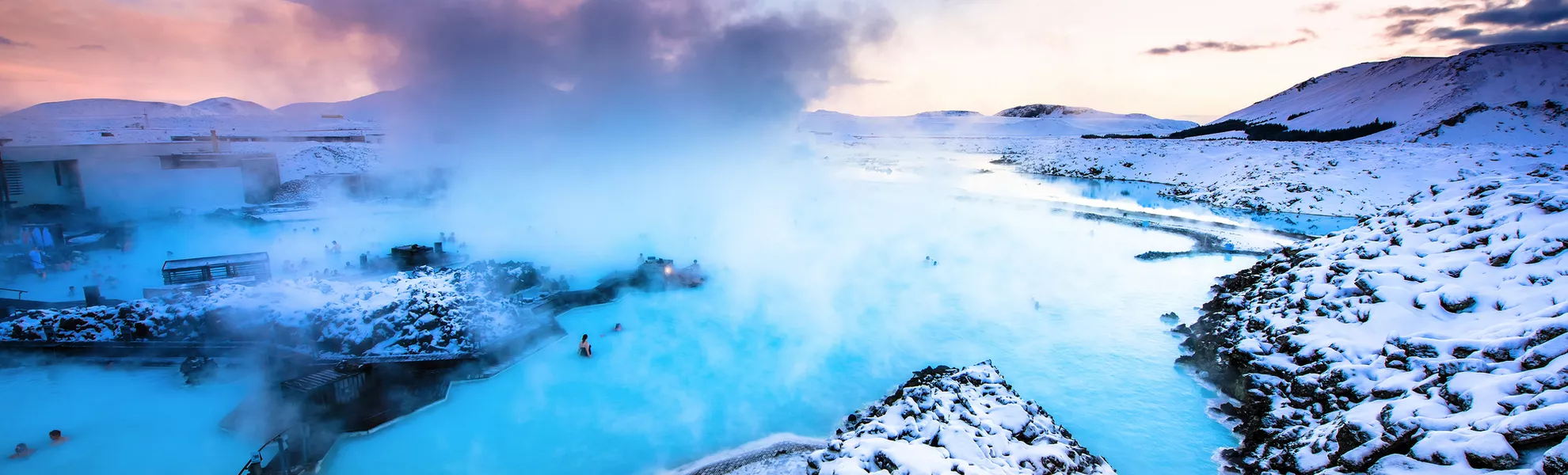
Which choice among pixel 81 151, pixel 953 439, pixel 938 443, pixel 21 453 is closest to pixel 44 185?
pixel 81 151

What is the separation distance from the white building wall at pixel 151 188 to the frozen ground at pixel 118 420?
17.7 m

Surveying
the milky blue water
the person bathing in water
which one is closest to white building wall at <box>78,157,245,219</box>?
the milky blue water

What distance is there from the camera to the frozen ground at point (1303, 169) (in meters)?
24.7

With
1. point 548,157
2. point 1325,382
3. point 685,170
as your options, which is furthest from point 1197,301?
point 548,157

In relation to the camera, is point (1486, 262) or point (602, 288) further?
point (602, 288)

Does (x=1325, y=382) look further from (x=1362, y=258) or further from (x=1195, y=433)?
(x=1362, y=258)

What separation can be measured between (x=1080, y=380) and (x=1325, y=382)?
128 inches

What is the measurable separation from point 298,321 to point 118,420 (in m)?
2.66

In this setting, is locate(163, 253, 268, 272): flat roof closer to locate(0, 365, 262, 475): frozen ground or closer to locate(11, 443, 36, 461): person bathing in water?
locate(0, 365, 262, 475): frozen ground

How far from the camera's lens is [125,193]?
2270 centimetres

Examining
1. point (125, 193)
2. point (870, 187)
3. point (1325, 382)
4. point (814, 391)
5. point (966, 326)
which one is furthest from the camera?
point (870, 187)

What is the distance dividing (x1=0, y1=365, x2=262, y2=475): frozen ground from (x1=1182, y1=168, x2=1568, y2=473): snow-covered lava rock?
1325 cm

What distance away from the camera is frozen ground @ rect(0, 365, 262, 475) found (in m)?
7.44

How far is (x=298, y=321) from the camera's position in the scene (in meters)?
10.7
